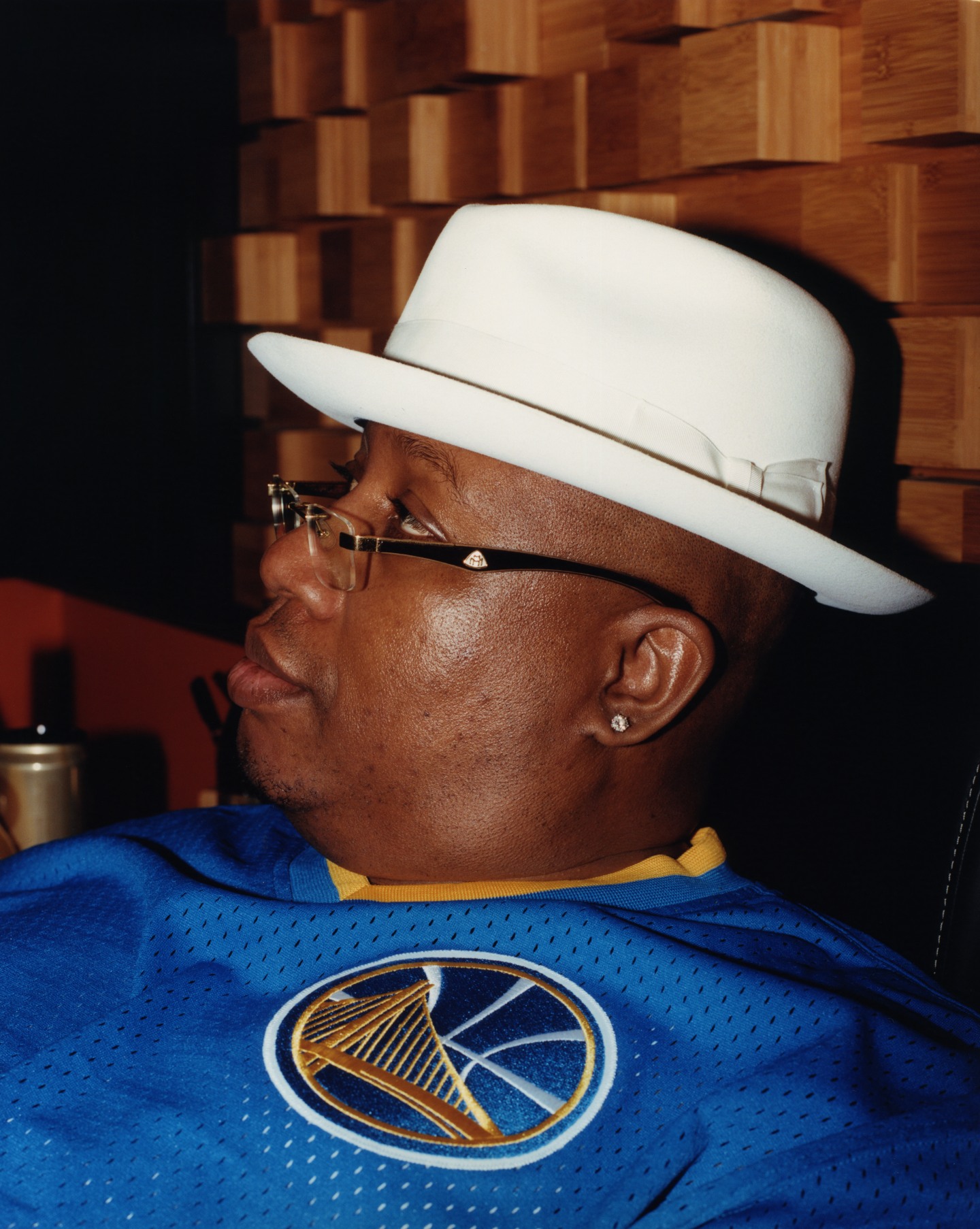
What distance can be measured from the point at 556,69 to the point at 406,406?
1.19 meters

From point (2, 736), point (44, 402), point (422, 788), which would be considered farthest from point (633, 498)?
point (44, 402)

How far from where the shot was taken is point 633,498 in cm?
98

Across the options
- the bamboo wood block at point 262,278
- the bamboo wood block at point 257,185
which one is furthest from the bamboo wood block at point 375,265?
the bamboo wood block at point 257,185

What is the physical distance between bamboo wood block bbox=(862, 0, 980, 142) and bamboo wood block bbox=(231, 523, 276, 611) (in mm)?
1398

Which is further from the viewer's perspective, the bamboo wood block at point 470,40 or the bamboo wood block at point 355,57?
the bamboo wood block at point 355,57

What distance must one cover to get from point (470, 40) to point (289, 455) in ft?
2.66

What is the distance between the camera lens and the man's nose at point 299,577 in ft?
3.53

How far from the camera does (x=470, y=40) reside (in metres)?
1.95

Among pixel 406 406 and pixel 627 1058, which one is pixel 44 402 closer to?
pixel 406 406

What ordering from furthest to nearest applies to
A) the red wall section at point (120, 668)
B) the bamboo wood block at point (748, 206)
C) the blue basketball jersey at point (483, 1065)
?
the red wall section at point (120, 668) < the bamboo wood block at point (748, 206) < the blue basketball jersey at point (483, 1065)

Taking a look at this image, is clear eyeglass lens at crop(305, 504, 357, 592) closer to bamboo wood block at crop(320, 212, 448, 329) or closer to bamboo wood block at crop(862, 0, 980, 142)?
bamboo wood block at crop(862, 0, 980, 142)

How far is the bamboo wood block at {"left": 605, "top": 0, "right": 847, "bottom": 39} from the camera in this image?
1521mm

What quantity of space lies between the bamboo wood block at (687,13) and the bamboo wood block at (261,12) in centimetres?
90

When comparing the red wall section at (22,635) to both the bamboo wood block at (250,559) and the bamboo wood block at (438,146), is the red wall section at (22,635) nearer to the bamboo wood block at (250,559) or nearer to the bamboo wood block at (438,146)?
the bamboo wood block at (250,559)
